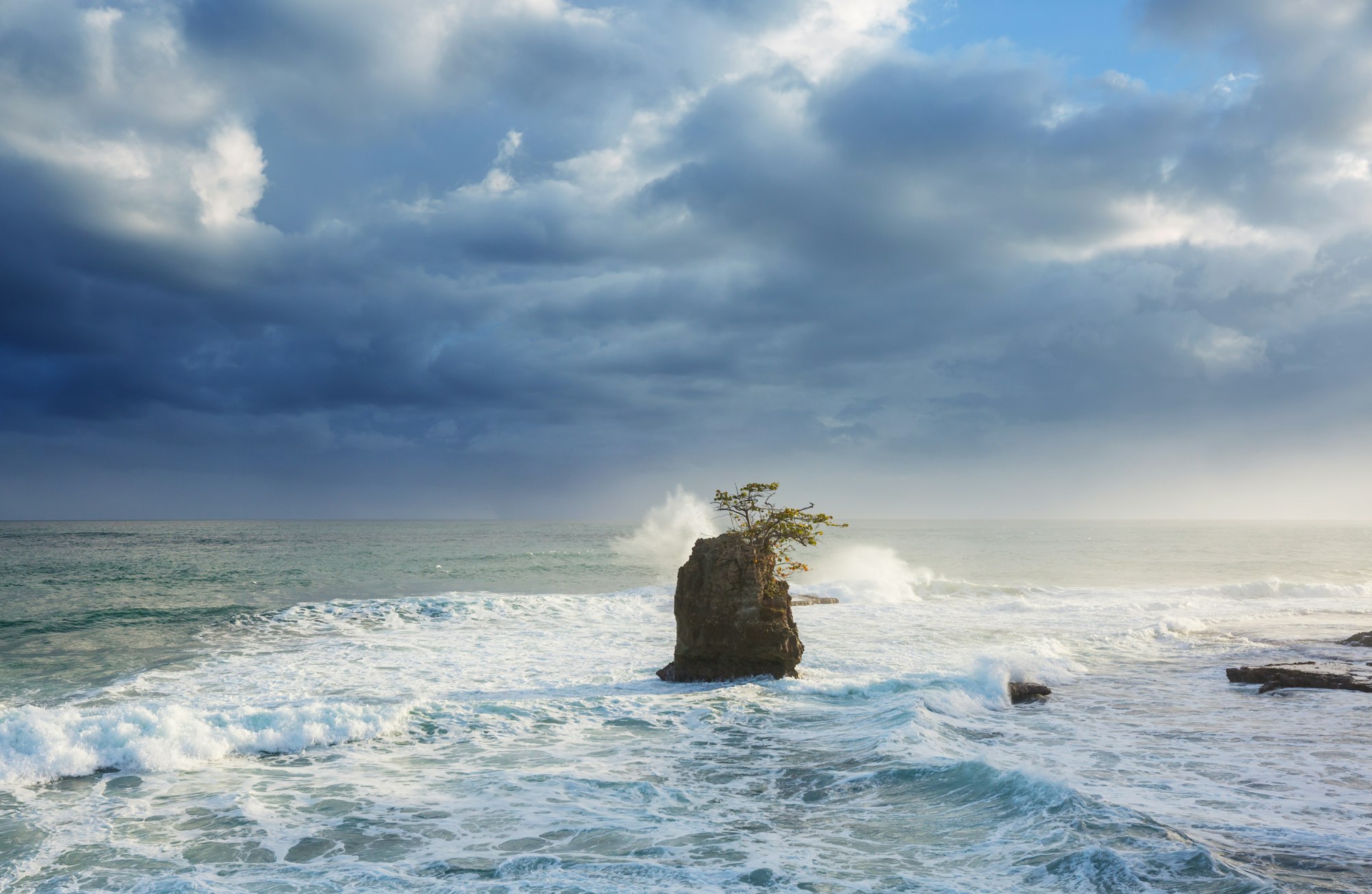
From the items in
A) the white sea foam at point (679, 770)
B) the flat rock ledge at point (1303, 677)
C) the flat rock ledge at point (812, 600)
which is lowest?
the flat rock ledge at point (812, 600)

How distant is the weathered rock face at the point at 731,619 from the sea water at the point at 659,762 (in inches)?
37.3

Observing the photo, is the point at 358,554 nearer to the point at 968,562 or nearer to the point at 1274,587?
the point at 968,562

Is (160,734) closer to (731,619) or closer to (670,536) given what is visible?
(731,619)

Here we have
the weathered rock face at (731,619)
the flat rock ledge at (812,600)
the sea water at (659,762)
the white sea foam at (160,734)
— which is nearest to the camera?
the sea water at (659,762)

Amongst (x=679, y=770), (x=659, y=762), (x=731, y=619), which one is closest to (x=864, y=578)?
(x=731, y=619)

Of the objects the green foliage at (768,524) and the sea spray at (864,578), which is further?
the sea spray at (864,578)

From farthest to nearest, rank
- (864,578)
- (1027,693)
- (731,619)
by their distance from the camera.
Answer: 1. (864,578)
2. (731,619)
3. (1027,693)

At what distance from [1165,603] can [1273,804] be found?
1126 inches

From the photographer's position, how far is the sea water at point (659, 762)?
7.53 metres

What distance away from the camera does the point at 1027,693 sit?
1529 cm

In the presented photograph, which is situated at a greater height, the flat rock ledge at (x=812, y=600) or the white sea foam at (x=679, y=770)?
the white sea foam at (x=679, y=770)

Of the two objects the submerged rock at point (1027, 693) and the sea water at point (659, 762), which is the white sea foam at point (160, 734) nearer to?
the sea water at point (659, 762)

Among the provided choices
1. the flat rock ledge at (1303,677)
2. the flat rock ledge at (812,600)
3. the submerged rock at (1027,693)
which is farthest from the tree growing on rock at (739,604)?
the flat rock ledge at (812,600)

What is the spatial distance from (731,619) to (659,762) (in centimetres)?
567
